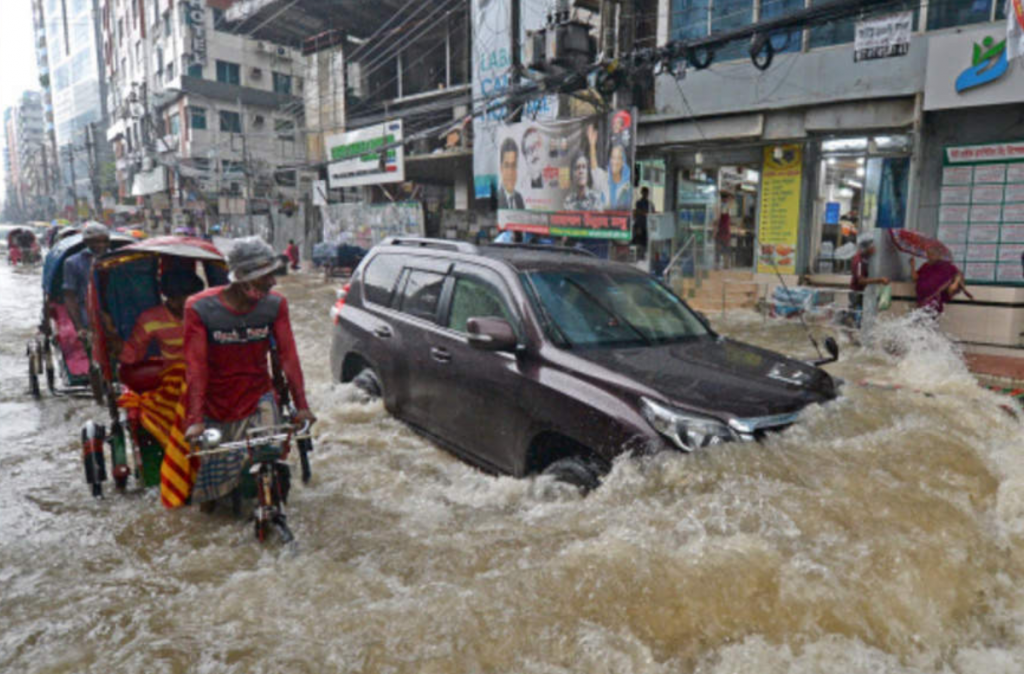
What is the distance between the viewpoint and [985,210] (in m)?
11.5

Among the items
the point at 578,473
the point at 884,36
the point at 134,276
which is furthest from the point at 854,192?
the point at 134,276

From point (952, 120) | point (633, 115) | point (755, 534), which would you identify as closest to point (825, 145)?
point (952, 120)

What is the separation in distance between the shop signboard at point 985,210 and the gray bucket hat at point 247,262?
41.9 feet

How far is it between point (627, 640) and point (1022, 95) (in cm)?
1211

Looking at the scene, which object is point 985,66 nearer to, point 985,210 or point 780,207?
point 985,210

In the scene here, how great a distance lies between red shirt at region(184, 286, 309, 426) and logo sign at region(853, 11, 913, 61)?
40.5 ft

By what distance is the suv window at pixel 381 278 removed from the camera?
221 inches

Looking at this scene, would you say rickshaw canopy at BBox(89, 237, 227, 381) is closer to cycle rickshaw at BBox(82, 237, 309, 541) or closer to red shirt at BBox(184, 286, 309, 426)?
cycle rickshaw at BBox(82, 237, 309, 541)

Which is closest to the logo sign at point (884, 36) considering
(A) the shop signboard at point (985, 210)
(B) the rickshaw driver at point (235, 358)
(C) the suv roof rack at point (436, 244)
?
(A) the shop signboard at point (985, 210)

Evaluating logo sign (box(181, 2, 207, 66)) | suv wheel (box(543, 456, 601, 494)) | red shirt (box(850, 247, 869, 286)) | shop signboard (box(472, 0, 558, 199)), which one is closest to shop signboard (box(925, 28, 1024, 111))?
red shirt (box(850, 247, 869, 286))

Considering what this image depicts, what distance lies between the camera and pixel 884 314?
1065 centimetres

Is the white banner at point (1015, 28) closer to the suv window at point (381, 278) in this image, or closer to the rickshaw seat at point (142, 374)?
the suv window at point (381, 278)

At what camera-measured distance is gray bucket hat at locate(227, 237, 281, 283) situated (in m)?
A: 3.34

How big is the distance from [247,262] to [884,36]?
12.6m
